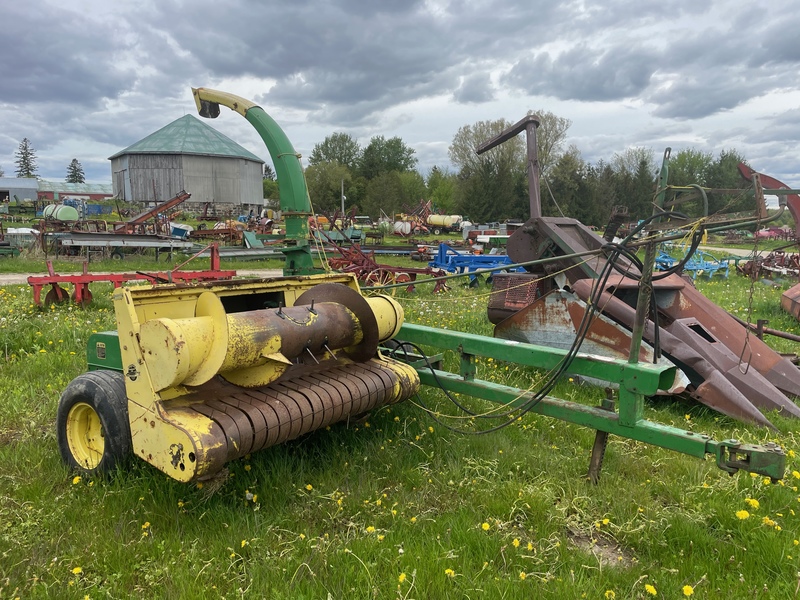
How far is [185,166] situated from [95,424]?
4839 cm

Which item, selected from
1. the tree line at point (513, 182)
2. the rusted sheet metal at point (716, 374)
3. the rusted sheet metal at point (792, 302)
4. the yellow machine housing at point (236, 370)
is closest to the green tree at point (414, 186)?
the tree line at point (513, 182)

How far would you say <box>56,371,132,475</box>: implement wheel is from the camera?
333cm

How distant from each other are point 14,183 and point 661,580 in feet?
288

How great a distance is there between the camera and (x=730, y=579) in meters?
2.63

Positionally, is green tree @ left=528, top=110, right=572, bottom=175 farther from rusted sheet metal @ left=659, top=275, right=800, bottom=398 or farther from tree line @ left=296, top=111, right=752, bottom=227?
rusted sheet metal @ left=659, top=275, right=800, bottom=398

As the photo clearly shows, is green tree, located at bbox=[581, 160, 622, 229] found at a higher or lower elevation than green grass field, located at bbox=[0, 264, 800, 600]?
higher

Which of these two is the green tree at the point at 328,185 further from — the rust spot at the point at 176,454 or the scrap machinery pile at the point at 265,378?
the rust spot at the point at 176,454

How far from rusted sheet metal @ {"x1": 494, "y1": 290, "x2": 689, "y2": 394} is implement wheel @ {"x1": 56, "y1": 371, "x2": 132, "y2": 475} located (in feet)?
12.1

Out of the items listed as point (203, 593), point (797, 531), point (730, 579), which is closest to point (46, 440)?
point (203, 593)

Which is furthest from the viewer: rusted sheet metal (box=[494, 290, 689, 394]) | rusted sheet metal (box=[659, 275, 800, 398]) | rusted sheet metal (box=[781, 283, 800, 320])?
rusted sheet metal (box=[781, 283, 800, 320])

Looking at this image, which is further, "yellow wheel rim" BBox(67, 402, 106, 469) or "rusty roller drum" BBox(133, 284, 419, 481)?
"yellow wheel rim" BBox(67, 402, 106, 469)

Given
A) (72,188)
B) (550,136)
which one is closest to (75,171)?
(72,188)

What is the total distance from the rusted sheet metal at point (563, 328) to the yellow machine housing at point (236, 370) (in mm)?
1999

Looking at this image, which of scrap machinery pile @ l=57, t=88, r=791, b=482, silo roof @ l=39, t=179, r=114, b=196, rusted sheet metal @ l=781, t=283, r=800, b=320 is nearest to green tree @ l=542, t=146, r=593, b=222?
rusted sheet metal @ l=781, t=283, r=800, b=320
